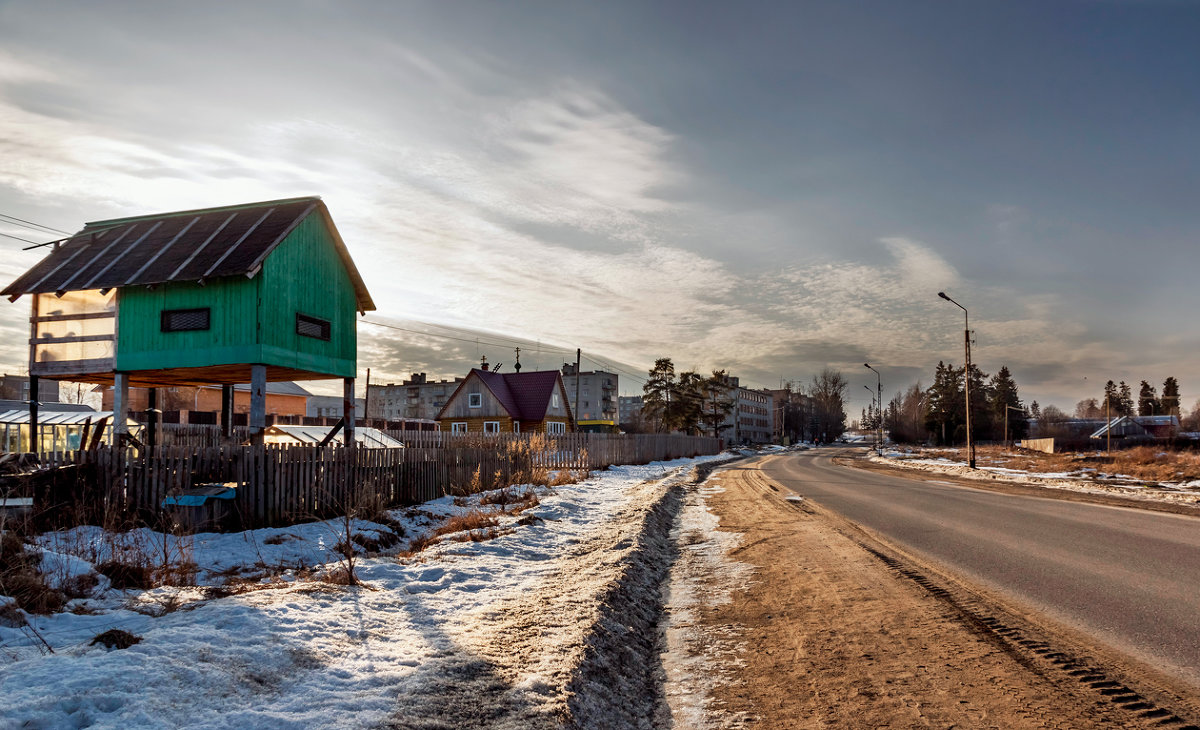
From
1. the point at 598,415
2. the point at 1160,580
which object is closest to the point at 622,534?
the point at 1160,580

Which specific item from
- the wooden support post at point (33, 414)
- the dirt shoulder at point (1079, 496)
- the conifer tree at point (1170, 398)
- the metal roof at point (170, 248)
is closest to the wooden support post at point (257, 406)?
the metal roof at point (170, 248)

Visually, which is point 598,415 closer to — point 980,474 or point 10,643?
point 980,474

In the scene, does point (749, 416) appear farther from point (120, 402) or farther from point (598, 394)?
point (120, 402)

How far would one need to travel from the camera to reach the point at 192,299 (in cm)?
1622

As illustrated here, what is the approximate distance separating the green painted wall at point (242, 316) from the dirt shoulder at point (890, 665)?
12.8m

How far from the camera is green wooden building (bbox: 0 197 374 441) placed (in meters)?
15.9

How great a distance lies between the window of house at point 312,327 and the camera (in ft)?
56.3

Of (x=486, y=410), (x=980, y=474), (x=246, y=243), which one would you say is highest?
(x=246, y=243)

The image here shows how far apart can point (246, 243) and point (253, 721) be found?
600 inches

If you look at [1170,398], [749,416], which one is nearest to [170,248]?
[749,416]

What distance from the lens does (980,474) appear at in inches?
1220

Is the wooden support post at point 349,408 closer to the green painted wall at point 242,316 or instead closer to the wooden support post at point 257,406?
the green painted wall at point 242,316

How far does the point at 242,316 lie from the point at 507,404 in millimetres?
32018

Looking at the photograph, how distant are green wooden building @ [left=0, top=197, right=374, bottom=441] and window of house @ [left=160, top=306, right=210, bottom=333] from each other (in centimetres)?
2
